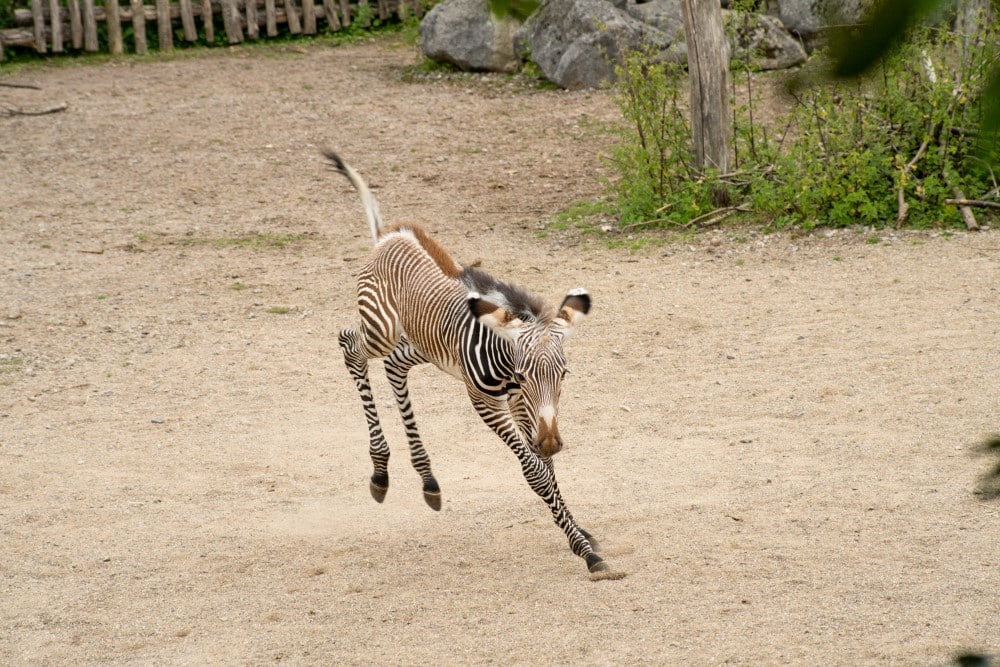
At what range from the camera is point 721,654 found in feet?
14.5

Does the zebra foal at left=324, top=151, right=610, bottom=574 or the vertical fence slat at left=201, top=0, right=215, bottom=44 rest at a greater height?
the vertical fence slat at left=201, top=0, right=215, bottom=44

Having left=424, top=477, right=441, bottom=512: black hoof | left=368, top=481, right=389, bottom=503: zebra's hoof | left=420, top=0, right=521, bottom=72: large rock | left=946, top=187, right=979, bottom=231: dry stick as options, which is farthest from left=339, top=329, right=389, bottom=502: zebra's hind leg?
left=420, top=0, right=521, bottom=72: large rock

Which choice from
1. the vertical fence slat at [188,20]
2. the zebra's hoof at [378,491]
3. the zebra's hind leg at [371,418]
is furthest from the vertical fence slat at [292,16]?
the zebra's hoof at [378,491]

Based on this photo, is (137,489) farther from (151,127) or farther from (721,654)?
Answer: (151,127)

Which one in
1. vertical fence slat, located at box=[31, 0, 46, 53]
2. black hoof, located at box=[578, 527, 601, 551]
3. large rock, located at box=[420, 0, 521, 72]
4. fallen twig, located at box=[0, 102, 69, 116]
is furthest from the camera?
vertical fence slat, located at box=[31, 0, 46, 53]

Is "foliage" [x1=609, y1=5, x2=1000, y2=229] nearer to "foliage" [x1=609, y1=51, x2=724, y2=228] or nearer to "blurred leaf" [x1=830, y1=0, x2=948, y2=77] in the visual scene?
"foliage" [x1=609, y1=51, x2=724, y2=228]

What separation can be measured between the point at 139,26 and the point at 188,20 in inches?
31.8

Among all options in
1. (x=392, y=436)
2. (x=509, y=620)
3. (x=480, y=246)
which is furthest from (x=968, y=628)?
(x=480, y=246)

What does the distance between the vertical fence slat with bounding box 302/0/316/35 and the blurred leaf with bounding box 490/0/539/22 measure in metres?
19.1

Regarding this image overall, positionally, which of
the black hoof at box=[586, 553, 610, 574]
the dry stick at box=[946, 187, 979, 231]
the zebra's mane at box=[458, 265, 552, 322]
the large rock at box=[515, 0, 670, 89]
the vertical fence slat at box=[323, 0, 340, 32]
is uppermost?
the vertical fence slat at box=[323, 0, 340, 32]

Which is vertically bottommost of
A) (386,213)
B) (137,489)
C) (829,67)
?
(137,489)

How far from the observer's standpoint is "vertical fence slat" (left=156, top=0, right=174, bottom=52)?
59.7 ft

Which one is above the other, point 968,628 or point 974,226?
point 974,226

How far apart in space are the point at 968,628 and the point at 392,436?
3.84 meters
